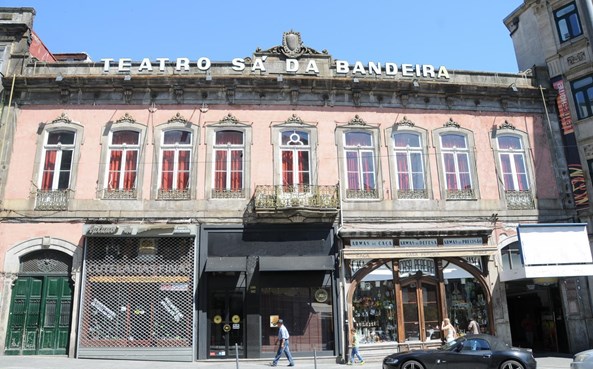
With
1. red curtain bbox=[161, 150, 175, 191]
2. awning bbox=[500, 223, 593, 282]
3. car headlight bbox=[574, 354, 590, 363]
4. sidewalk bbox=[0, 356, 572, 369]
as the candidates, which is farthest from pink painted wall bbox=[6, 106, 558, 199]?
car headlight bbox=[574, 354, 590, 363]

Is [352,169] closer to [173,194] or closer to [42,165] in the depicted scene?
[173,194]

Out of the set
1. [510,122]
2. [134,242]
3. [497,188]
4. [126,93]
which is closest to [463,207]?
[497,188]

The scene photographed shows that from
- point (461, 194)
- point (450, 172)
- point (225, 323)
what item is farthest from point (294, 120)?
point (225, 323)

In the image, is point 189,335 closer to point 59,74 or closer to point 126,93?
point 126,93

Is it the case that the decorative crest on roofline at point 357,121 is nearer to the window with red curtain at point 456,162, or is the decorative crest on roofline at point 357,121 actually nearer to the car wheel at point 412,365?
the window with red curtain at point 456,162

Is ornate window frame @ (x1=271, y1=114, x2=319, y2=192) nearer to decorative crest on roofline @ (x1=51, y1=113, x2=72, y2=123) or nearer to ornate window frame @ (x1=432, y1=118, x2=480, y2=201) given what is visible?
ornate window frame @ (x1=432, y1=118, x2=480, y2=201)

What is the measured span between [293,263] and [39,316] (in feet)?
27.8

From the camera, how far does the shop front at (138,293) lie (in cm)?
1470

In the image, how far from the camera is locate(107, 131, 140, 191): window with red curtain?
16.1 meters

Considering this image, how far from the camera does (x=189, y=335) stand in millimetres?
14812

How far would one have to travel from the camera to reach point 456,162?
57.6ft

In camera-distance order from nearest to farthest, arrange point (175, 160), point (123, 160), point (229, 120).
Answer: point (123, 160) → point (175, 160) → point (229, 120)

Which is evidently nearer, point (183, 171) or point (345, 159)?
point (183, 171)

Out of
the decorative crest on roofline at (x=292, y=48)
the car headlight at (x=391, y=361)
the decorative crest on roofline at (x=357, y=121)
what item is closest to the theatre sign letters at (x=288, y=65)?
the decorative crest on roofline at (x=292, y=48)
